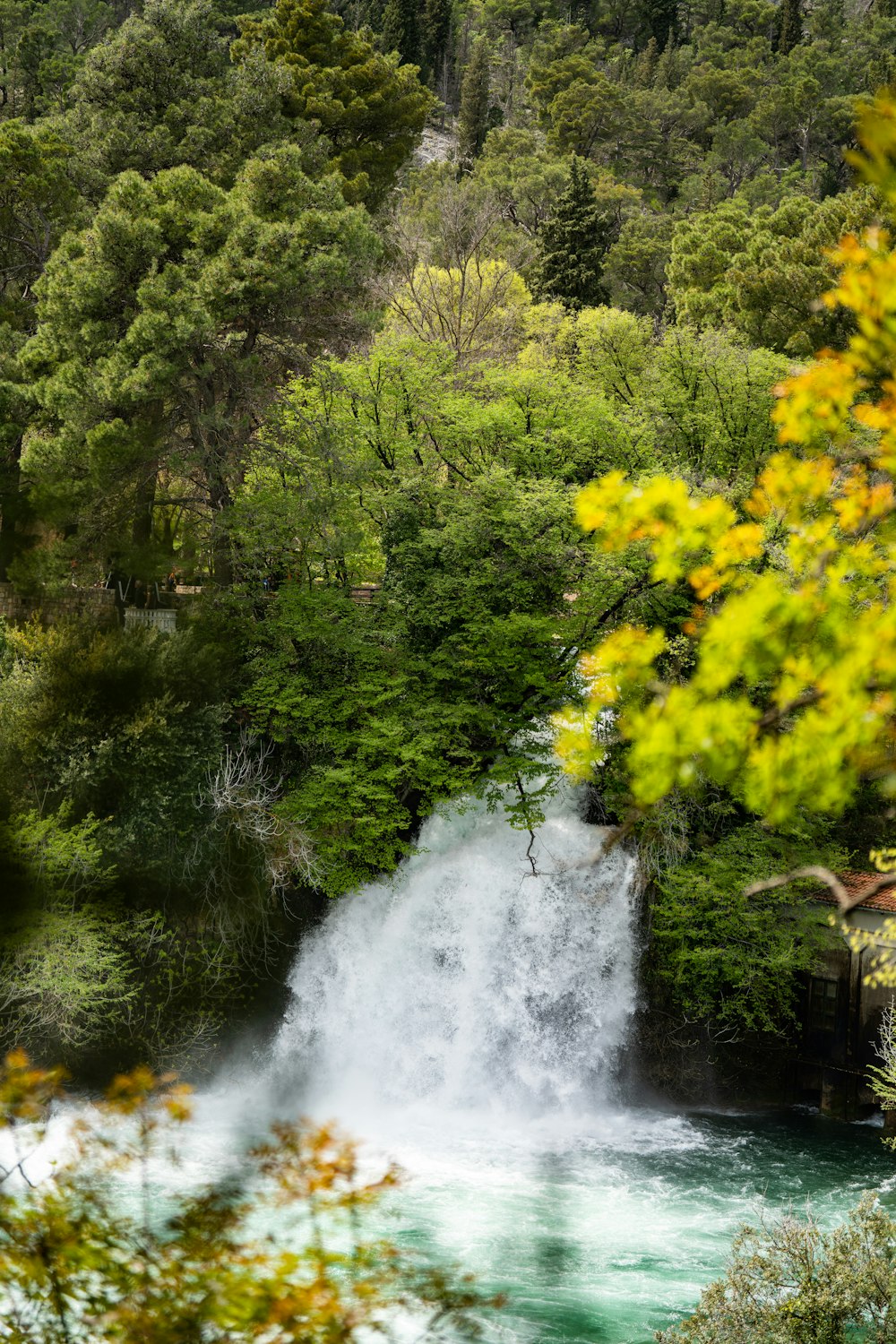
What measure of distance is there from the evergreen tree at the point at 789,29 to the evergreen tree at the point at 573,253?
46.2 meters

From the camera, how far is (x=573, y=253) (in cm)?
4084

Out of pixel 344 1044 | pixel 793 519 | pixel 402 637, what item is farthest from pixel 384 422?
pixel 793 519

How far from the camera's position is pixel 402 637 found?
898 inches

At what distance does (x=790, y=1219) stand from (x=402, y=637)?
1347cm

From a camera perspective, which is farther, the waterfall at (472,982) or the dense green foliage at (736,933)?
the dense green foliage at (736,933)

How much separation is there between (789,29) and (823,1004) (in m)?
75.2

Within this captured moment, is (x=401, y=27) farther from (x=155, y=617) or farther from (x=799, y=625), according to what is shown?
(x=799, y=625)

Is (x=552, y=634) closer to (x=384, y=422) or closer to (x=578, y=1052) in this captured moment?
(x=384, y=422)

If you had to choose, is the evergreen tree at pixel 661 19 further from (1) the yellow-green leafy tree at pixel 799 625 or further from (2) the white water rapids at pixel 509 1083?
(1) the yellow-green leafy tree at pixel 799 625

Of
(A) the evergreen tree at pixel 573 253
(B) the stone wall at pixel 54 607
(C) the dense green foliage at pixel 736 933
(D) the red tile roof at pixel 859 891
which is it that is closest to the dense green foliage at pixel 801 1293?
(C) the dense green foliage at pixel 736 933

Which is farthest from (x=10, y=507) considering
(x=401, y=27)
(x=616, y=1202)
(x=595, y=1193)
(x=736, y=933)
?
(x=401, y=27)

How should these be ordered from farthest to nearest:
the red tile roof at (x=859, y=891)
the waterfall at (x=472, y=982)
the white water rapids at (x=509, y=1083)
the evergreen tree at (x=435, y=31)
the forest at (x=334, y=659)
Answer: the evergreen tree at (x=435, y=31), the red tile roof at (x=859, y=891), the waterfall at (x=472, y=982), the forest at (x=334, y=659), the white water rapids at (x=509, y=1083)

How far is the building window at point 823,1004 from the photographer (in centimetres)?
2241

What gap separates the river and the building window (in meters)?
1.70
